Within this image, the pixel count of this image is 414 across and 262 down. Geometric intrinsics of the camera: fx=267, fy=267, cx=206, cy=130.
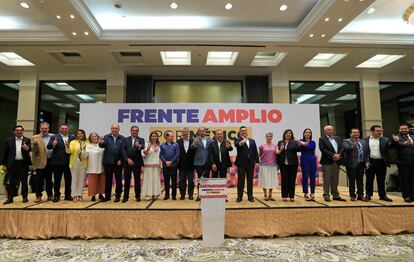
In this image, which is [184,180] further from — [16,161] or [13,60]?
[13,60]

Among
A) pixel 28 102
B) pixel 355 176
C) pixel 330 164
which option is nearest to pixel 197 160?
pixel 330 164

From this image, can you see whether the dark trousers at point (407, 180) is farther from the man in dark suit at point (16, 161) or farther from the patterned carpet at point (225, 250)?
the man in dark suit at point (16, 161)

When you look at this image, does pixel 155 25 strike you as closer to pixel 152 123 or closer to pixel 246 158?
pixel 152 123

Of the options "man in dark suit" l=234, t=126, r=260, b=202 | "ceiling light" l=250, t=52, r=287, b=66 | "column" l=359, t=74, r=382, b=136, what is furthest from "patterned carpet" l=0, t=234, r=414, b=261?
"column" l=359, t=74, r=382, b=136

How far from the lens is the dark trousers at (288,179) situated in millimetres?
4258

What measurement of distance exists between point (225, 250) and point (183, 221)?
752 millimetres

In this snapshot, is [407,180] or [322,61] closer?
[407,180]

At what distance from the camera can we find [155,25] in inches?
237

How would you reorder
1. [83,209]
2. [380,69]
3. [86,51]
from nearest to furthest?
1. [83,209]
2. [86,51]
3. [380,69]

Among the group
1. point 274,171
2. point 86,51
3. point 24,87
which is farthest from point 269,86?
point 24,87

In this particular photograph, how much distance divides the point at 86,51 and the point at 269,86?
5291mm

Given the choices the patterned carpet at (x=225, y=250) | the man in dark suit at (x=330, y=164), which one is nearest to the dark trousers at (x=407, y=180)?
the patterned carpet at (x=225, y=250)

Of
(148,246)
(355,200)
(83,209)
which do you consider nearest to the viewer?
(148,246)

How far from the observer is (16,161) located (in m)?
4.21
